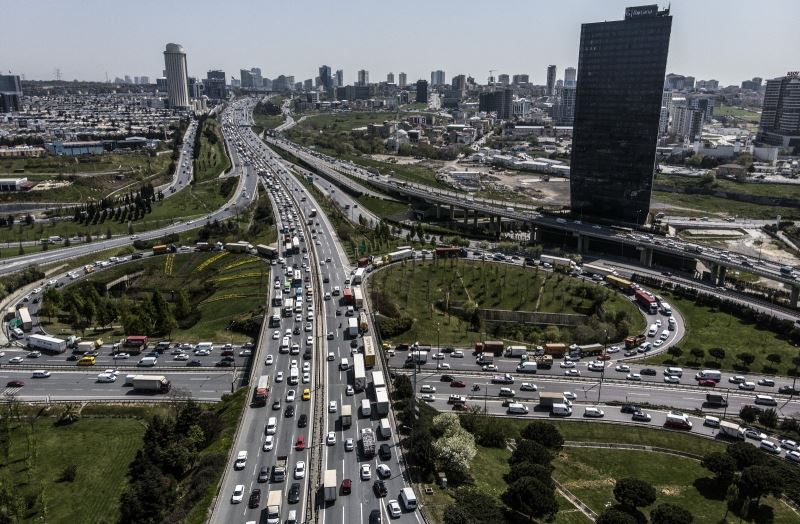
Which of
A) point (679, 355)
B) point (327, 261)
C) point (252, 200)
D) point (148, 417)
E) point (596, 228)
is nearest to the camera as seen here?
point (148, 417)

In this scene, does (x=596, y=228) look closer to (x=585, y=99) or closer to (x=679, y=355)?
(x=585, y=99)

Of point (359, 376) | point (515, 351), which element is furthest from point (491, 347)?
point (359, 376)

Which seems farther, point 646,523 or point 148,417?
point 148,417

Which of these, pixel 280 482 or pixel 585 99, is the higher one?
pixel 585 99

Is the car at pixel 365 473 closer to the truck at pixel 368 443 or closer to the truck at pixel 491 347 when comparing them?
the truck at pixel 368 443

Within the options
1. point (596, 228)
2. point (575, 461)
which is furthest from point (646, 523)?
point (596, 228)

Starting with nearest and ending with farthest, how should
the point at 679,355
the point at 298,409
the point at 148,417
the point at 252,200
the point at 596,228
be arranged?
the point at 298,409, the point at 148,417, the point at 679,355, the point at 596,228, the point at 252,200

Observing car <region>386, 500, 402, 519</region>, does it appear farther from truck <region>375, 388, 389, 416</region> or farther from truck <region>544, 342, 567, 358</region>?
truck <region>544, 342, 567, 358</region>

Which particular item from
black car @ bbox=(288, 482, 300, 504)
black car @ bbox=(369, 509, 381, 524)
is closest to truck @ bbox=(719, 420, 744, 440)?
black car @ bbox=(369, 509, 381, 524)
